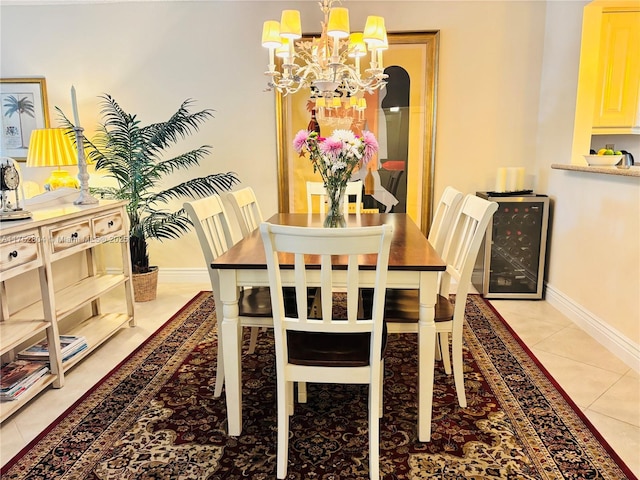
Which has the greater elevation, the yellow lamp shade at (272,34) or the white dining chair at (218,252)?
the yellow lamp shade at (272,34)

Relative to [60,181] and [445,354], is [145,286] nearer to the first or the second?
[60,181]

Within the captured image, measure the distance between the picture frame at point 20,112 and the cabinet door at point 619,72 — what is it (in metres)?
4.65

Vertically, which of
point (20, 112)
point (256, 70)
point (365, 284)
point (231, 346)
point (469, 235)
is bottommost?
point (231, 346)

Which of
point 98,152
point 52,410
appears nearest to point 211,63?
point 98,152

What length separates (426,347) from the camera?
1.81 meters

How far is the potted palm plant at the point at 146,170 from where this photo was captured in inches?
145

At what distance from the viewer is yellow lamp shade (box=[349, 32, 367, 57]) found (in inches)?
106

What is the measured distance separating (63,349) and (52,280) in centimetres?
38

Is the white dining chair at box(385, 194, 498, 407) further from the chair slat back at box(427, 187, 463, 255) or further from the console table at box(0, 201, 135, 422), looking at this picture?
the console table at box(0, 201, 135, 422)

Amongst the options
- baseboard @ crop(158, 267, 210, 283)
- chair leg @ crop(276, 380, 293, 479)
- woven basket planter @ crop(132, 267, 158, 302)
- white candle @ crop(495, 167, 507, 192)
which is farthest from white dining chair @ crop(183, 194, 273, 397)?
white candle @ crop(495, 167, 507, 192)

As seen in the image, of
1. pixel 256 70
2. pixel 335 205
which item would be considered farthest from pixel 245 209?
pixel 256 70

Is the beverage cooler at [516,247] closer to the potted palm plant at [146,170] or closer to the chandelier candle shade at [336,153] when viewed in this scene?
the chandelier candle shade at [336,153]

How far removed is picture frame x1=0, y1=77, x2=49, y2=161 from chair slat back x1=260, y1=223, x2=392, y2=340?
368 centimetres

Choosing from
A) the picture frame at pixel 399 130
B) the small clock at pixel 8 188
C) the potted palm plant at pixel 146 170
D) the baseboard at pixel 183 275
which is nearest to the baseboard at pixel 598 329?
the picture frame at pixel 399 130
